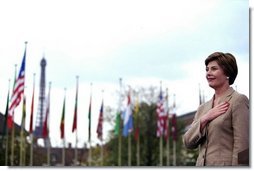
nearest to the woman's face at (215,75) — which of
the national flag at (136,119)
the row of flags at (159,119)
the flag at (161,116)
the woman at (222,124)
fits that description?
the woman at (222,124)

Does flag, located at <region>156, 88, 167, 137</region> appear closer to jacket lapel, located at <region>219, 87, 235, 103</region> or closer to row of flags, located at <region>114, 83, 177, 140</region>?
row of flags, located at <region>114, 83, 177, 140</region>

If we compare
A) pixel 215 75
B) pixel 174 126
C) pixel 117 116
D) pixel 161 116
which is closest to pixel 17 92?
pixel 117 116

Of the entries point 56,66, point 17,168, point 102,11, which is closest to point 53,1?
point 102,11

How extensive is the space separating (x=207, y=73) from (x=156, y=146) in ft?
38.4

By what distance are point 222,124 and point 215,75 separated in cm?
15

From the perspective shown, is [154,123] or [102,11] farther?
[154,123]

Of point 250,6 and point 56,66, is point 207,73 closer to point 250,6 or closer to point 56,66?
point 250,6

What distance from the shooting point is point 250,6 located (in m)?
2.28

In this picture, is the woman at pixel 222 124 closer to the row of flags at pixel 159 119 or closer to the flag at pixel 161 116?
the row of flags at pixel 159 119

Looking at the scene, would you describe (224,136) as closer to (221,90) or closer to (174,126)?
(221,90)

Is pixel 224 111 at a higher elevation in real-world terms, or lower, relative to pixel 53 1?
lower

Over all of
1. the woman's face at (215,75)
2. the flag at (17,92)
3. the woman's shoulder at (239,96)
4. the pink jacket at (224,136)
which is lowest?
the pink jacket at (224,136)

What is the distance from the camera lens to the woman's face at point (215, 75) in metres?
1.29

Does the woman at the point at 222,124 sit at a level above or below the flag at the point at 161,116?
below
